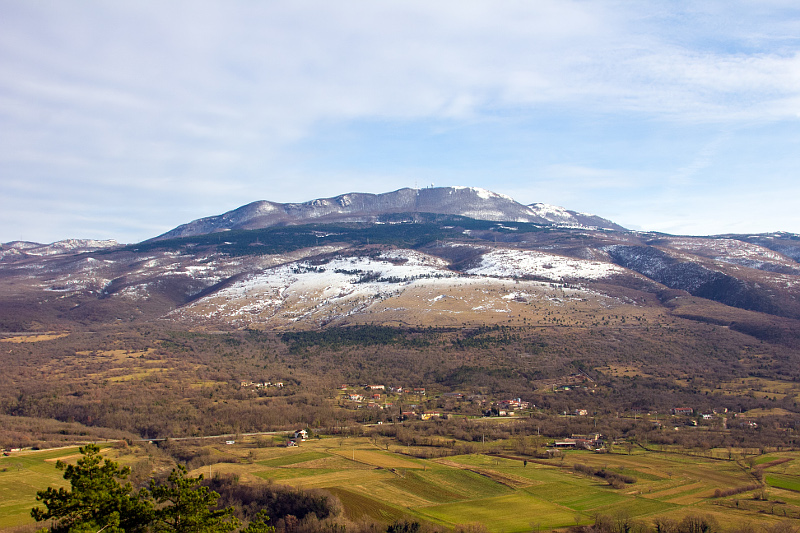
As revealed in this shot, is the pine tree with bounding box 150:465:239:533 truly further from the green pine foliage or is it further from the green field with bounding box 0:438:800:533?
the green field with bounding box 0:438:800:533

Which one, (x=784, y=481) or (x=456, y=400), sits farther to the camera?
(x=456, y=400)

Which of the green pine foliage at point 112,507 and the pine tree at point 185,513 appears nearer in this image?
the green pine foliage at point 112,507

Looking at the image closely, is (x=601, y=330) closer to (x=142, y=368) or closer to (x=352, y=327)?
(x=352, y=327)

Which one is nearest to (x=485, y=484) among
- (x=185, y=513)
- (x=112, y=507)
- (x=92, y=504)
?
(x=185, y=513)

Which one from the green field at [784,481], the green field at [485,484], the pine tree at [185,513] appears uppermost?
the pine tree at [185,513]

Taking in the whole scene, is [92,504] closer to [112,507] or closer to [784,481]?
[112,507]

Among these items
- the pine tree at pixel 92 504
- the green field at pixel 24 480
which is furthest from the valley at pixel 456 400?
the pine tree at pixel 92 504

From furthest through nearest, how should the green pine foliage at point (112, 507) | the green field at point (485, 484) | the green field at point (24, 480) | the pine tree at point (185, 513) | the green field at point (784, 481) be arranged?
the green field at point (784, 481) < the green field at point (24, 480) < the green field at point (485, 484) < the pine tree at point (185, 513) < the green pine foliage at point (112, 507)

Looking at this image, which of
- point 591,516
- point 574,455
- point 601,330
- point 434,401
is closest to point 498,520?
point 591,516

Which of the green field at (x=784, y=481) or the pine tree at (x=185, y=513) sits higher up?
the pine tree at (x=185, y=513)

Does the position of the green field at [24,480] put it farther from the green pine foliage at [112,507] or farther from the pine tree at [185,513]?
the pine tree at [185,513]
